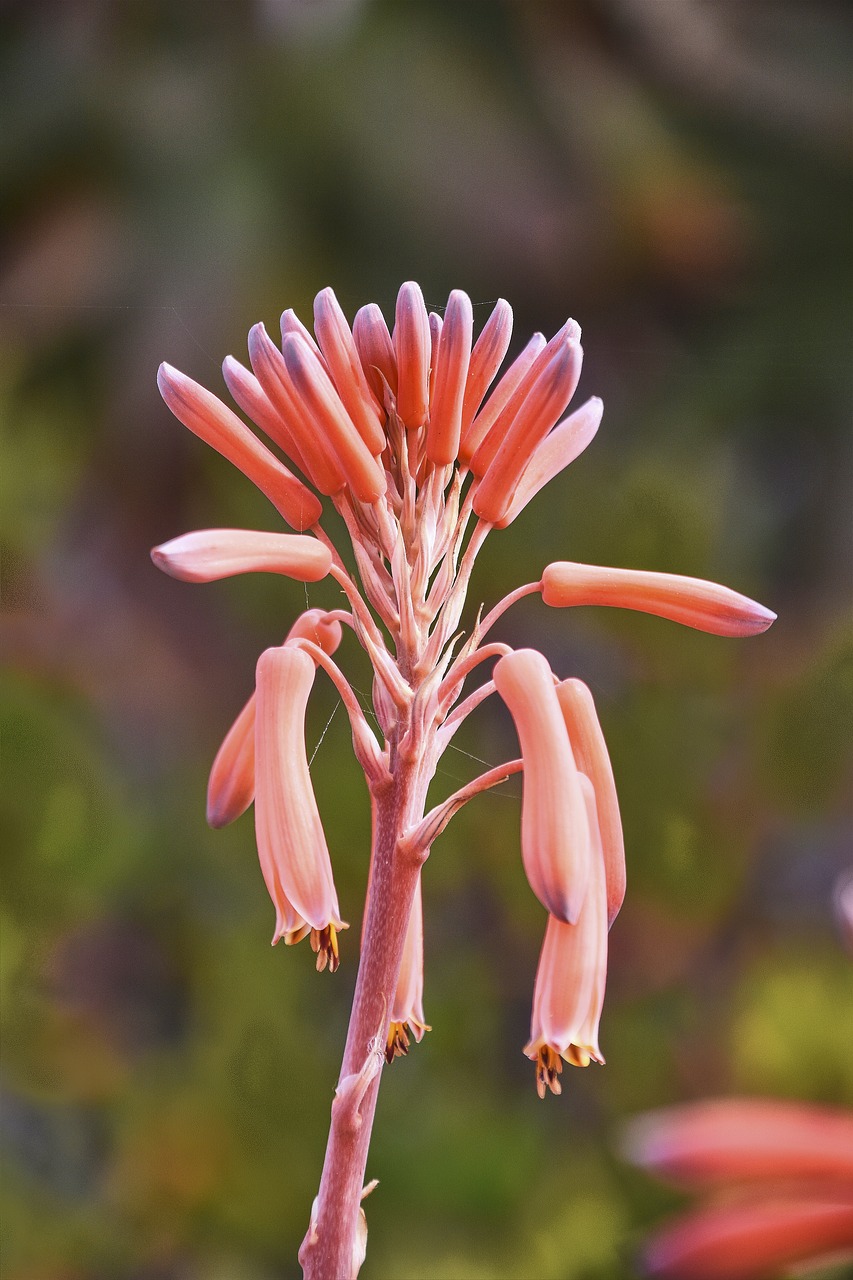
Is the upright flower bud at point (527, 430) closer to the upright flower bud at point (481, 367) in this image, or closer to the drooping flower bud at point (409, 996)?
the upright flower bud at point (481, 367)

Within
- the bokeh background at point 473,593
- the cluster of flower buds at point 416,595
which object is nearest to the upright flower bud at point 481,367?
the cluster of flower buds at point 416,595

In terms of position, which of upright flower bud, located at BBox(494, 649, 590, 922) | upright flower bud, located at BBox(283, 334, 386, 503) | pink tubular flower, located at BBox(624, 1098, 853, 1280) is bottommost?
pink tubular flower, located at BBox(624, 1098, 853, 1280)

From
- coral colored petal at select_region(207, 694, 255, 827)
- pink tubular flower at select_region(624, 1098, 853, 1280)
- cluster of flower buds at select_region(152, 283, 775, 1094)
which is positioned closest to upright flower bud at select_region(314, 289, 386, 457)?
cluster of flower buds at select_region(152, 283, 775, 1094)

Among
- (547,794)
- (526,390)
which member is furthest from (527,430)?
(547,794)

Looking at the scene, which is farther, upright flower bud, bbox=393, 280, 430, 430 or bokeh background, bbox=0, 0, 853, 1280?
bokeh background, bbox=0, 0, 853, 1280

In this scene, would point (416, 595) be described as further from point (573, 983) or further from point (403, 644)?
point (573, 983)

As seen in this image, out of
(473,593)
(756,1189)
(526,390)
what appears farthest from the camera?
(473,593)

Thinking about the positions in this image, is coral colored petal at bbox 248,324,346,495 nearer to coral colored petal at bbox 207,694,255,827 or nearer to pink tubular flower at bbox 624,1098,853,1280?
coral colored petal at bbox 207,694,255,827
